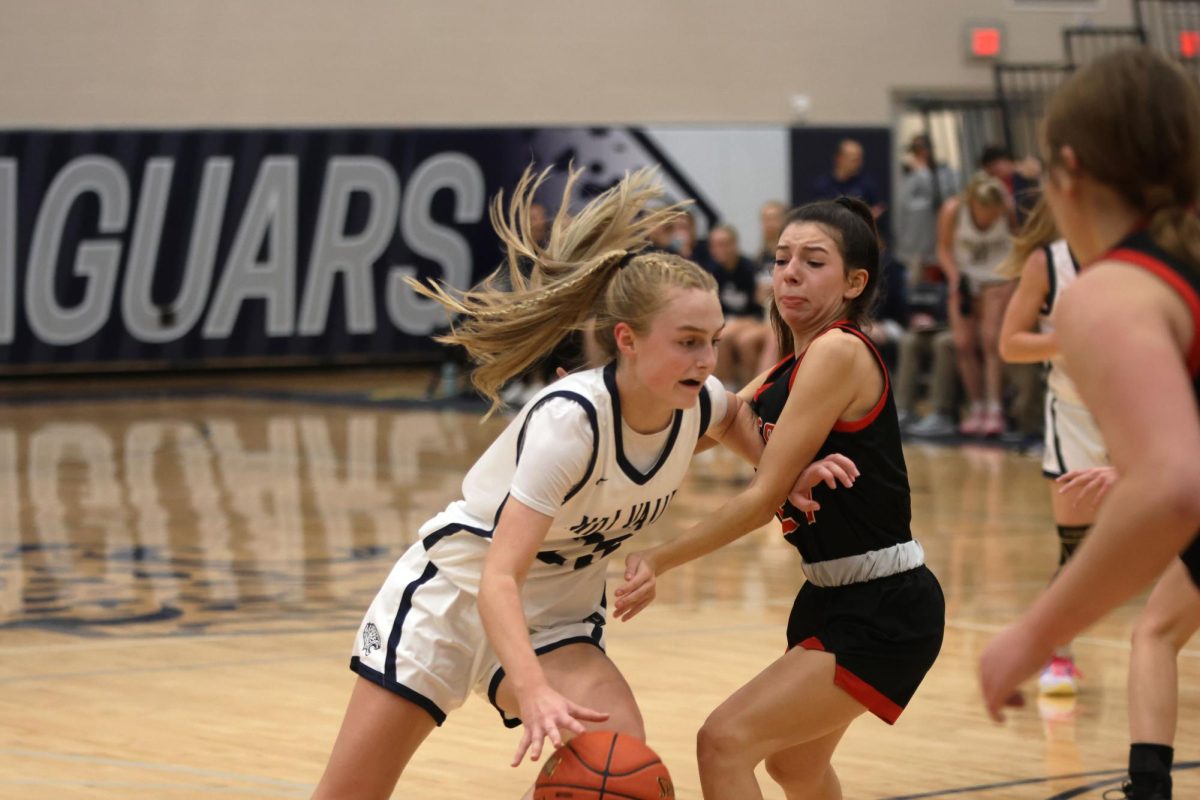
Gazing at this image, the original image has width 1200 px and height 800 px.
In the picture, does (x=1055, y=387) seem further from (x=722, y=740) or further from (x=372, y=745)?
(x=372, y=745)

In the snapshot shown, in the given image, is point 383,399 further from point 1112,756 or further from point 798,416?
point 798,416

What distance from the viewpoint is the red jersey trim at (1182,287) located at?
2.28m

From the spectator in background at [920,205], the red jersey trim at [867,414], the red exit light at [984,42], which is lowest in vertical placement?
the red jersey trim at [867,414]

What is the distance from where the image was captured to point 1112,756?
5102mm

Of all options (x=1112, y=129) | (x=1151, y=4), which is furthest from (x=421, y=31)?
(x=1112, y=129)

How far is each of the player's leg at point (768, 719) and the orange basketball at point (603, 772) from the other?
18 cm

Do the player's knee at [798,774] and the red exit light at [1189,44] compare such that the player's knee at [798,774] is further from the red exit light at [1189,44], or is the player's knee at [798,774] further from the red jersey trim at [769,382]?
the red exit light at [1189,44]

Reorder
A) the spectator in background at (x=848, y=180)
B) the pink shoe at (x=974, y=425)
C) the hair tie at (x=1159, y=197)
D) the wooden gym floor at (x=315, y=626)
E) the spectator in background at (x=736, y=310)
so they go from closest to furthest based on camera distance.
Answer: the hair tie at (x=1159, y=197), the wooden gym floor at (x=315, y=626), the pink shoe at (x=974, y=425), the spectator in background at (x=736, y=310), the spectator in background at (x=848, y=180)

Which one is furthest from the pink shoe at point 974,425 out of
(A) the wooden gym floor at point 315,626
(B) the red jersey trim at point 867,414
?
(B) the red jersey trim at point 867,414

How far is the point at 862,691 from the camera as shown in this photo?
3604mm

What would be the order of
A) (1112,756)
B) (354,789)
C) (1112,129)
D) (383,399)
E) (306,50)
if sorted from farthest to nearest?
(306,50), (383,399), (1112,756), (354,789), (1112,129)

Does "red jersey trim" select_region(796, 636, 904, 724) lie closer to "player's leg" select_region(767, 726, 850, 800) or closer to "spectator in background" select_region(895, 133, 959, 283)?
"player's leg" select_region(767, 726, 850, 800)

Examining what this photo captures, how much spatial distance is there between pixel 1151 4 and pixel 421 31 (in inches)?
297

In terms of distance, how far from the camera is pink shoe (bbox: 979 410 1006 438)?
12680 millimetres
